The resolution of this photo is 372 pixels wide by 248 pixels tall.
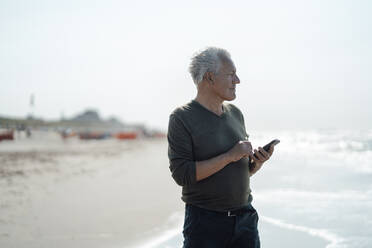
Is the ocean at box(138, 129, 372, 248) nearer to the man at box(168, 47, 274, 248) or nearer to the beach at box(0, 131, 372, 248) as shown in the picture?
the beach at box(0, 131, 372, 248)

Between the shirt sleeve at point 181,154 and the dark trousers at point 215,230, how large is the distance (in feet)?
0.76

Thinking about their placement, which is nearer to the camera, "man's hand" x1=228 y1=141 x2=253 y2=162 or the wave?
"man's hand" x1=228 y1=141 x2=253 y2=162

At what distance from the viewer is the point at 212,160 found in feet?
6.95

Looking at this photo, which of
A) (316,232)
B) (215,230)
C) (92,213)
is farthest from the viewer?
(92,213)

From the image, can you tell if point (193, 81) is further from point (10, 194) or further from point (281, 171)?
point (281, 171)

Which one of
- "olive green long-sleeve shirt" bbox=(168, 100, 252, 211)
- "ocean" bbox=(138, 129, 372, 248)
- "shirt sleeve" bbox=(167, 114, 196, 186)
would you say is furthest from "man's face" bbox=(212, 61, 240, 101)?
"ocean" bbox=(138, 129, 372, 248)

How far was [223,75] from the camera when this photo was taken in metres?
2.31

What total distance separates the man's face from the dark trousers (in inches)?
26.7

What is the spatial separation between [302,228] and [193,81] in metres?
3.96

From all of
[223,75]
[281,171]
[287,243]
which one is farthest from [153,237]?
[281,171]

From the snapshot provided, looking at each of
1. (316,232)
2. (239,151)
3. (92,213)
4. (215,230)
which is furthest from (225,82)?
(92,213)

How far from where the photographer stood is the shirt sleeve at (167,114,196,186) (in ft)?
6.93

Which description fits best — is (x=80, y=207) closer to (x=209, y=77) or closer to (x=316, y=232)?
(x=316, y=232)

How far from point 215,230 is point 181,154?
476 millimetres
